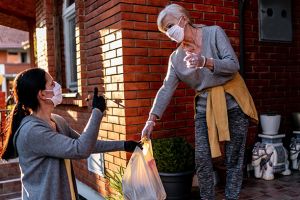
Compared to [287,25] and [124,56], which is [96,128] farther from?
[287,25]

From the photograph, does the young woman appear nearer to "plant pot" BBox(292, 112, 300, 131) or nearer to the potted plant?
the potted plant

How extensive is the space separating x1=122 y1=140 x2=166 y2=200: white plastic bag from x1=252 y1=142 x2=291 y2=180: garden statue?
6.44 ft

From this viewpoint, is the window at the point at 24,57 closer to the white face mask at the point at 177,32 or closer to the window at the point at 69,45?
the window at the point at 69,45

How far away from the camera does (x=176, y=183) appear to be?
3.26m

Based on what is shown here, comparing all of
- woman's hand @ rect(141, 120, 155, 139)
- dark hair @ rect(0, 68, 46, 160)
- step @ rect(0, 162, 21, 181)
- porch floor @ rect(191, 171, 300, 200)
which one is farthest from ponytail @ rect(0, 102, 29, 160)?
step @ rect(0, 162, 21, 181)

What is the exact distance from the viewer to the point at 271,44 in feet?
15.5

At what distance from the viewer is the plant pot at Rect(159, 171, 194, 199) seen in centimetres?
325

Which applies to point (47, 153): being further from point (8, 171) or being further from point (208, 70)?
point (8, 171)

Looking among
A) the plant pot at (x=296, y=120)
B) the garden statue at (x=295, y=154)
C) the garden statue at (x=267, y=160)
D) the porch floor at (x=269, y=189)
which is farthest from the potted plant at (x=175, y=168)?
the plant pot at (x=296, y=120)

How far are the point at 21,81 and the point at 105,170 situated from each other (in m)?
2.24

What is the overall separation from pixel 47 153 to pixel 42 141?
0.27 feet

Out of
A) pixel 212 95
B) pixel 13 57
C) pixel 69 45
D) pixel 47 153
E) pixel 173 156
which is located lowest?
pixel 173 156

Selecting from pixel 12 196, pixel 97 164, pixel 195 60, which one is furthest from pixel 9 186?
pixel 195 60

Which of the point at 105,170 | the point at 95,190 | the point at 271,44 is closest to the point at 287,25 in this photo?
the point at 271,44
